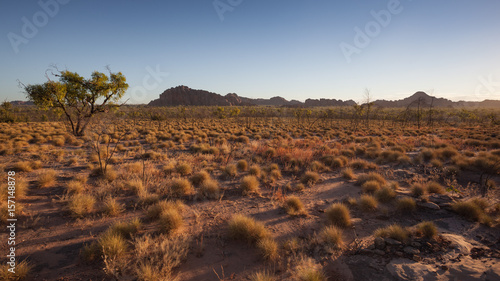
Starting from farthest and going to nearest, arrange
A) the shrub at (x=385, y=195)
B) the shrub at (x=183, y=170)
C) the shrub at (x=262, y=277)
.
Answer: the shrub at (x=183, y=170) → the shrub at (x=385, y=195) → the shrub at (x=262, y=277)

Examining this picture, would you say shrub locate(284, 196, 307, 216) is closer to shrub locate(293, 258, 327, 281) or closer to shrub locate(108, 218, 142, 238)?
shrub locate(293, 258, 327, 281)

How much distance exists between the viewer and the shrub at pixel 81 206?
4.77 meters

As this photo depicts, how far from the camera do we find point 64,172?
8125 mm

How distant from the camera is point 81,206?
4.86 m

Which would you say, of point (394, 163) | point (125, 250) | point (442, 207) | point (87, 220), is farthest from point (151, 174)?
point (394, 163)

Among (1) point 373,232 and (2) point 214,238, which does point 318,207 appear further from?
(2) point 214,238

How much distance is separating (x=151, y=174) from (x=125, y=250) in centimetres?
468

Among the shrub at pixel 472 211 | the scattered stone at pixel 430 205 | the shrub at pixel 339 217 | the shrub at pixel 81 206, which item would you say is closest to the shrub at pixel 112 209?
the shrub at pixel 81 206

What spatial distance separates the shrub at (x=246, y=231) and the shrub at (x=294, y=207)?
1.36 meters

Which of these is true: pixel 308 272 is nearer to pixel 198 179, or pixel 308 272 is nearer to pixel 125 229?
pixel 125 229

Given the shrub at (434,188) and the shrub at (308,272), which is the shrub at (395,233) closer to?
the shrub at (308,272)

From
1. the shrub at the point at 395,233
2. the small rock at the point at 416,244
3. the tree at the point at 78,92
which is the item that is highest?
the tree at the point at 78,92

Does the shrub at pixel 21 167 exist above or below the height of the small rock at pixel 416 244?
above

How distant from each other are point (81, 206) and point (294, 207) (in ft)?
19.1
